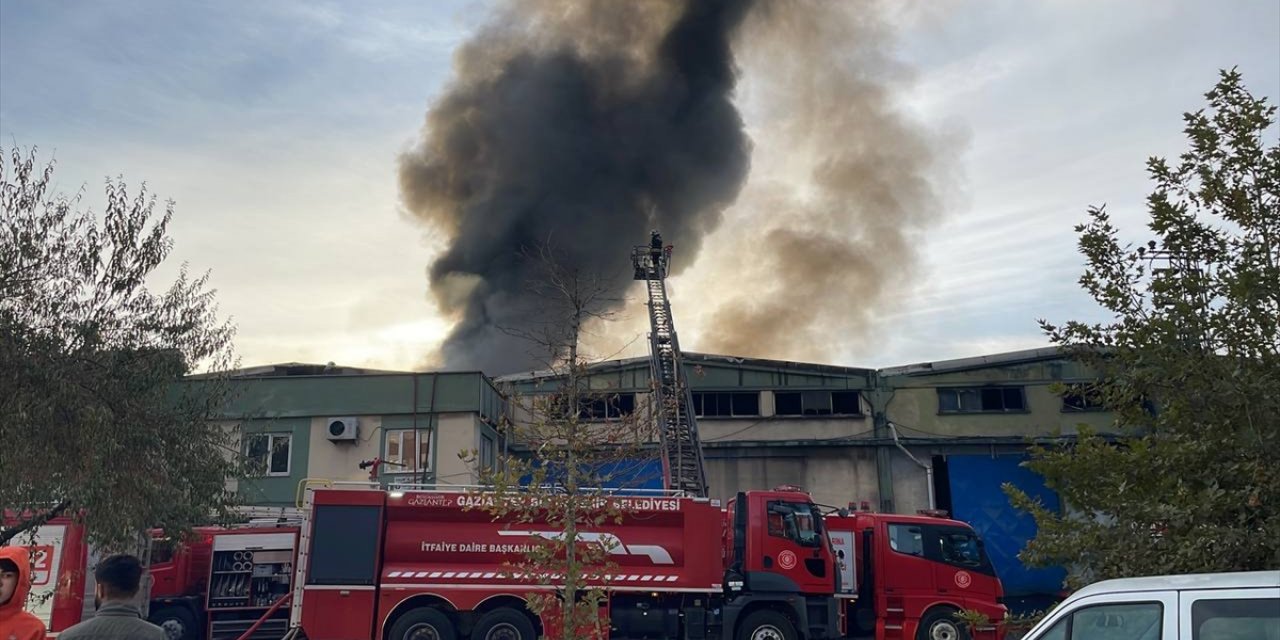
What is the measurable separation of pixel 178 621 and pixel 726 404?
18333 millimetres

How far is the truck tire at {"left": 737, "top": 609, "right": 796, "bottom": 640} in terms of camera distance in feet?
51.1

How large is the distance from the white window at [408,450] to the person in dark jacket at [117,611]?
22.8 metres

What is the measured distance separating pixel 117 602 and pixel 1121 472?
699 centimetres

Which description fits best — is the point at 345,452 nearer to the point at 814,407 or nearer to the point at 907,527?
the point at 814,407

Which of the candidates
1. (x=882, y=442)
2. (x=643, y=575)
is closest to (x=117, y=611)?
(x=643, y=575)

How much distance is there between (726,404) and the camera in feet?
101

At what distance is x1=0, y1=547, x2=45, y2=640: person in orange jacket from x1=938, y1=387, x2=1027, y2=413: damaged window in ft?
92.5

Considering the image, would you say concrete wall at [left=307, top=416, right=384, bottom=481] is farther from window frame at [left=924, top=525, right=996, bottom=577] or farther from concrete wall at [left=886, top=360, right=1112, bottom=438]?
window frame at [left=924, top=525, right=996, bottom=577]

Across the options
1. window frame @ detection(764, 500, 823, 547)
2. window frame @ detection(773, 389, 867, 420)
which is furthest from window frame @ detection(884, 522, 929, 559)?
window frame @ detection(773, 389, 867, 420)

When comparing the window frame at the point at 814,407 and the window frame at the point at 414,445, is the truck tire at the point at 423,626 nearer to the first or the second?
the window frame at the point at 414,445

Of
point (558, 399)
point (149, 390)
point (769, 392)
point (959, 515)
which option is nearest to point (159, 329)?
point (149, 390)

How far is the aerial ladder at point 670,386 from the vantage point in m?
22.7

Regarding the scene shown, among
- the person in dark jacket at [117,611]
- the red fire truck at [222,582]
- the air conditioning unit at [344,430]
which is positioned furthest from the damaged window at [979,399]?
the person in dark jacket at [117,611]

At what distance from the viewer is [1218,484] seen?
6766 mm
